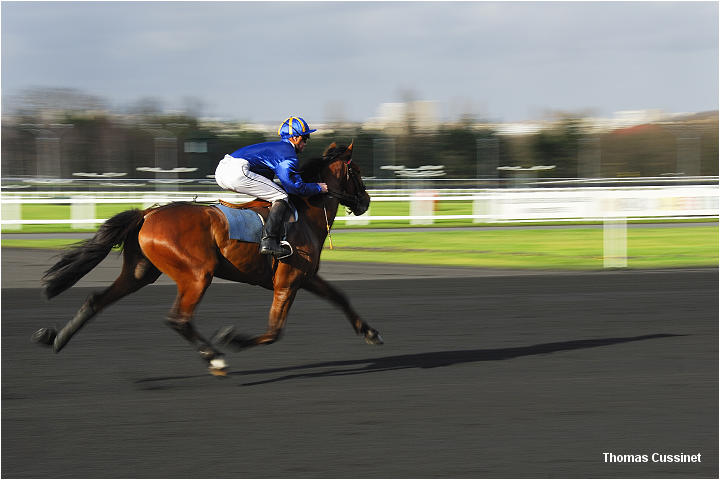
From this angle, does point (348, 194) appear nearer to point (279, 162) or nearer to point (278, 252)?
point (279, 162)

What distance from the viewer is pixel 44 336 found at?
691 cm

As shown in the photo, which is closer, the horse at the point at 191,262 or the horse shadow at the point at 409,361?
the horse at the point at 191,262

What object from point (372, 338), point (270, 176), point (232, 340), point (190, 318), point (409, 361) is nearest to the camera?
point (190, 318)

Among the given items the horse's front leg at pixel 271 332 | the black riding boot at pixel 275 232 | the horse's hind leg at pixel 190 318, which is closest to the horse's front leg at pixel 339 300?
the horse's front leg at pixel 271 332

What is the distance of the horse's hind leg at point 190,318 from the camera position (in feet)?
21.7

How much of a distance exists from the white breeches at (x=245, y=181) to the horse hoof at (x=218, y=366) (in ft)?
4.30

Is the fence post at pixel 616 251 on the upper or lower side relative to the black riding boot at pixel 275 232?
lower

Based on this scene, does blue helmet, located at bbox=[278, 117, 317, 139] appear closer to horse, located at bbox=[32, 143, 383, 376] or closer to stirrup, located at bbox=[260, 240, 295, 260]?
horse, located at bbox=[32, 143, 383, 376]

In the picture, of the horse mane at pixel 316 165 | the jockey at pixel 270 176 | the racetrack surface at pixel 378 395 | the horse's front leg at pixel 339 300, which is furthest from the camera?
the horse's front leg at pixel 339 300

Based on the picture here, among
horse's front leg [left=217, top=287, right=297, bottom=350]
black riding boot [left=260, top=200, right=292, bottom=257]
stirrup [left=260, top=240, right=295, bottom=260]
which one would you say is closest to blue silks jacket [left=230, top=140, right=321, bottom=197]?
black riding boot [left=260, top=200, right=292, bottom=257]

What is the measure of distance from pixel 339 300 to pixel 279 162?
136 cm

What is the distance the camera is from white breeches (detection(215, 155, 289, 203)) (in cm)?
702

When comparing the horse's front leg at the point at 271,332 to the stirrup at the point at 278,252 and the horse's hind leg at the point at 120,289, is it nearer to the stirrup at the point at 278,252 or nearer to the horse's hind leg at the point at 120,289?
the stirrup at the point at 278,252

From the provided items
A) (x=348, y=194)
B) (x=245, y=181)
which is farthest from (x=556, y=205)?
(x=245, y=181)
